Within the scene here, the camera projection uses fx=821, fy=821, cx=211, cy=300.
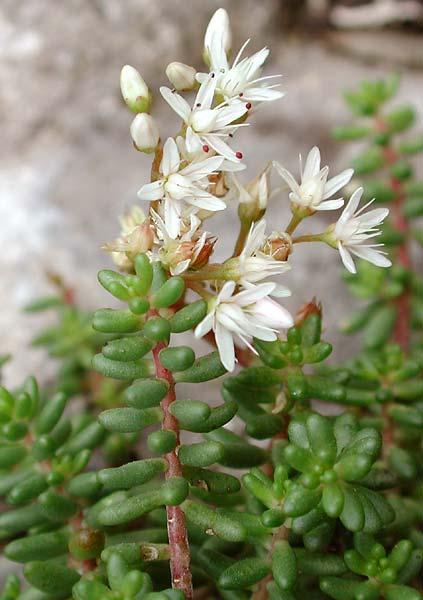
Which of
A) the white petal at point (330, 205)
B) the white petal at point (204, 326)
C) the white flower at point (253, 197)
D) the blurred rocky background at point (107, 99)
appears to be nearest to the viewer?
the white petal at point (204, 326)

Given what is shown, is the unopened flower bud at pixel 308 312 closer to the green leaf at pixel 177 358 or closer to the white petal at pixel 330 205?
the white petal at pixel 330 205

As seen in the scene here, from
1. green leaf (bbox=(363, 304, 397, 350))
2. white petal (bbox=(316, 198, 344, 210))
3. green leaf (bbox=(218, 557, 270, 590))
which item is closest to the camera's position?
green leaf (bbox=(218, 557, 270, 590))

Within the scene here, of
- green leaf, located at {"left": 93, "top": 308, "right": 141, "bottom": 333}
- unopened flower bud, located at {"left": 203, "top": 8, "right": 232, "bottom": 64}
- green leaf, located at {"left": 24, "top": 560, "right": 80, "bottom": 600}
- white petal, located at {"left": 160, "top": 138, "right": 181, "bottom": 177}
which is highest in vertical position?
unopened flower bud, located at {"left": 203, "top": 8, "right": 232, "bottom": 64}

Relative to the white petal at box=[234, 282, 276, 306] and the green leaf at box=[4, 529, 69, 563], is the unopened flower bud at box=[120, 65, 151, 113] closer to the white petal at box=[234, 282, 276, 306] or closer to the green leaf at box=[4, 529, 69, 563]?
the white petal at box=[234, 282, 276, 306]

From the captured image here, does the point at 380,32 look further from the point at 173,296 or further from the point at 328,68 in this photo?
the point at 173,296

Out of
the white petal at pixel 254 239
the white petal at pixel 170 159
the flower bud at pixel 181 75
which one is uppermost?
the flower bud at pixel 181 75

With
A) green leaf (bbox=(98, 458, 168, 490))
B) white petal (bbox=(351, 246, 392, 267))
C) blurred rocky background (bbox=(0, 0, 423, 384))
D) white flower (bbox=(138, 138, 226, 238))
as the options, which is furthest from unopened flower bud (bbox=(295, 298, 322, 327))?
blurred rocky background (bbox=(0, 0, 423, 384))

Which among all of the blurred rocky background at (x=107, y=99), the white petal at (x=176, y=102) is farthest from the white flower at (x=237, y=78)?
the blurred rocky background at (x=107, y=99)
